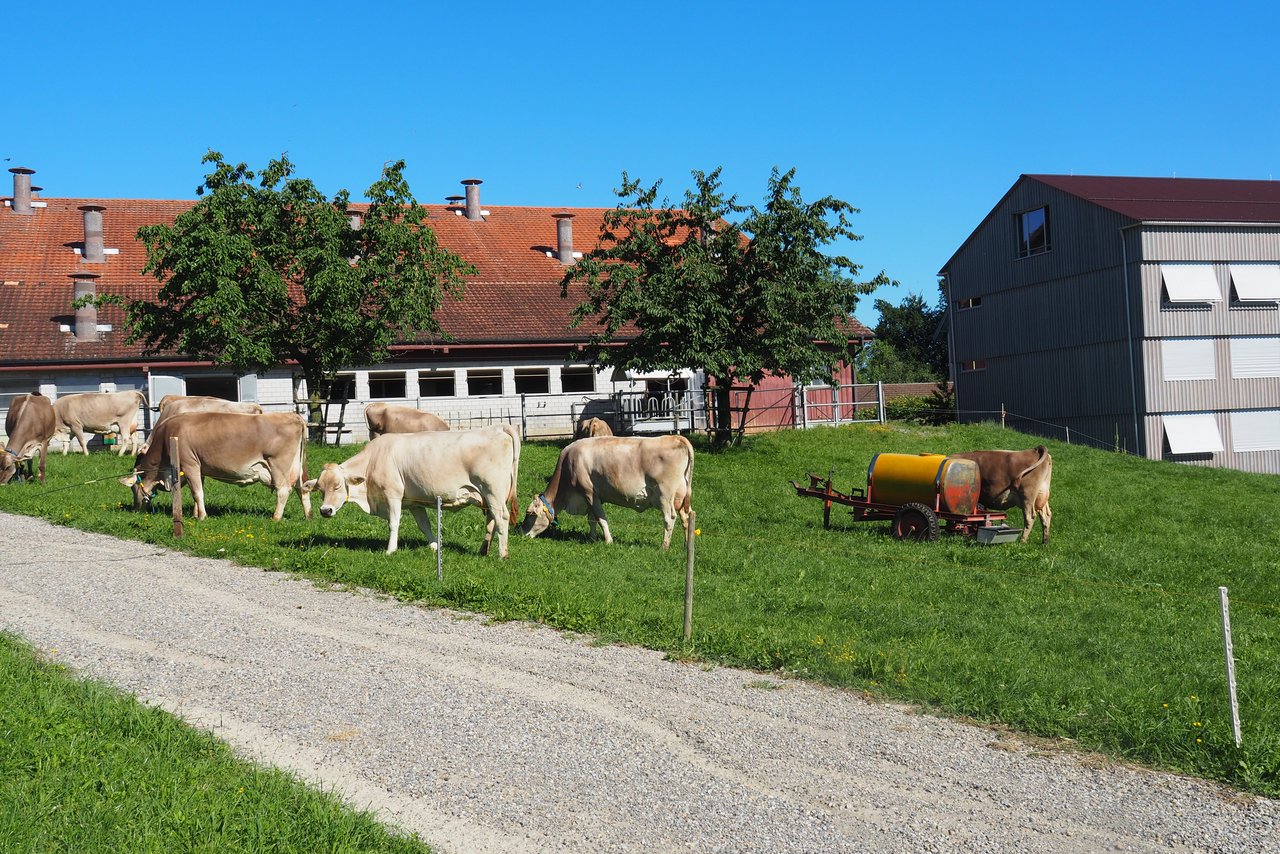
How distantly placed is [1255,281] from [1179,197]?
4.74 meters

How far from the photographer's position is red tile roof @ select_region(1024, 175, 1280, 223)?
4269 cm

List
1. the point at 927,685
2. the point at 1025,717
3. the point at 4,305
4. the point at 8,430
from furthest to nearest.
A: 1. the point at 4,305
2. the point at 8,430
3. the point at 927,685
4. the point at 1025,717

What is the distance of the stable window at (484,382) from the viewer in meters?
42.4

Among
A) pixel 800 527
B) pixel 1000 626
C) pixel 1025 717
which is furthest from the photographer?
pixel 800 527

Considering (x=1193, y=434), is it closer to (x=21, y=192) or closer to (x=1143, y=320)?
(x=1143, y=320)

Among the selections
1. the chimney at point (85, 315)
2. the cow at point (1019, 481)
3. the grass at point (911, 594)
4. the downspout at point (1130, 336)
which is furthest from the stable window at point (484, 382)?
the cow at point (1019, 481)

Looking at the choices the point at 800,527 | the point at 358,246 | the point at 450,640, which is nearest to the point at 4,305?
the point at 358,246

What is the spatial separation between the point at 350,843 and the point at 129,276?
40.5 m

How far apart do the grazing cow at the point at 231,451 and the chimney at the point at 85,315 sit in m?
20.6

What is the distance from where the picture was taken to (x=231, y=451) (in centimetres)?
2031

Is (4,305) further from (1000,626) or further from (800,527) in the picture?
(1000,626)

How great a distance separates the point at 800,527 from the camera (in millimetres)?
22500

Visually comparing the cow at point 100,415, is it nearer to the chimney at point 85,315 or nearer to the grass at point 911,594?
the chimney at point 85,315

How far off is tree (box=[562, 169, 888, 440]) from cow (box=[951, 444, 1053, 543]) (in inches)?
468
